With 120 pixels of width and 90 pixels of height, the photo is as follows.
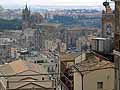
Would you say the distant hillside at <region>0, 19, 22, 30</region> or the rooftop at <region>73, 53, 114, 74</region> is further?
the distant hillside at <region>0, 19, 22, 30</region>

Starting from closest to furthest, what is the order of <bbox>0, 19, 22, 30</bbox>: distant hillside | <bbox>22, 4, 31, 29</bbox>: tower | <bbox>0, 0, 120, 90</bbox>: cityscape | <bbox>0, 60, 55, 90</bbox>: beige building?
1. <bbox>0, 0, 120, 90</bbox>: cityscape
2. <bbox>0, 60, 55, 90</bbox>: beige building
3. <bbox>22, 4, 31, 29</bbox>: tower
4. <bbox>0, 19, 22, 30</bbox>: distant hillside

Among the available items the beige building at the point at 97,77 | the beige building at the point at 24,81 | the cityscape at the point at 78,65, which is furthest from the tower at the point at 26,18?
the beige building at the point at 97,77

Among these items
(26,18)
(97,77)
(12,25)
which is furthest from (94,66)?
(12,25)

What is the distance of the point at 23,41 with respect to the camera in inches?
1928

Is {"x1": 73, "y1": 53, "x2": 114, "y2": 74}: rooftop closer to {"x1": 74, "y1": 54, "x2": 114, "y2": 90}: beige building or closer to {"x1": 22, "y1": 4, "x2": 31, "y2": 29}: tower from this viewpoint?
{"x1": 74, "y1": 54, "x2": 114, "y2": 90}: beige building

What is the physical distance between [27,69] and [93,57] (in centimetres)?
616

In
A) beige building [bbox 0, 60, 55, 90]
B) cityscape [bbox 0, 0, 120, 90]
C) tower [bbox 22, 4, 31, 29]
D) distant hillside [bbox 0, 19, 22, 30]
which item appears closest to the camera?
cityscape [bbox 0, 0, 120, 90]

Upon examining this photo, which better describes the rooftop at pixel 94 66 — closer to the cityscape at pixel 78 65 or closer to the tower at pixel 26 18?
the cityscape at pixel 78 65

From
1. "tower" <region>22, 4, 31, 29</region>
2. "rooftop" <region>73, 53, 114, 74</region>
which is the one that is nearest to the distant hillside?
"tower" <region>22, 4, 31, 29</region>

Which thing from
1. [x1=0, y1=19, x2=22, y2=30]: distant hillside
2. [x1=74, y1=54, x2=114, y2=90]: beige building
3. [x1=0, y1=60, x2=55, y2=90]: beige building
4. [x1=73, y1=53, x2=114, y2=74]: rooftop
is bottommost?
[x1=0, y1=19, x2=22, y2=30]: distant hillside

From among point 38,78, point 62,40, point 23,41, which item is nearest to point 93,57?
point 38,78

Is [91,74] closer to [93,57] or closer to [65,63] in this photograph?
[93,57]

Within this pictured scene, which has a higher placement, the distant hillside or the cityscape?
the cityscape

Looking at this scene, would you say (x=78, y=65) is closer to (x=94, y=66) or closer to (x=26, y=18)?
(x=94, y=66)
